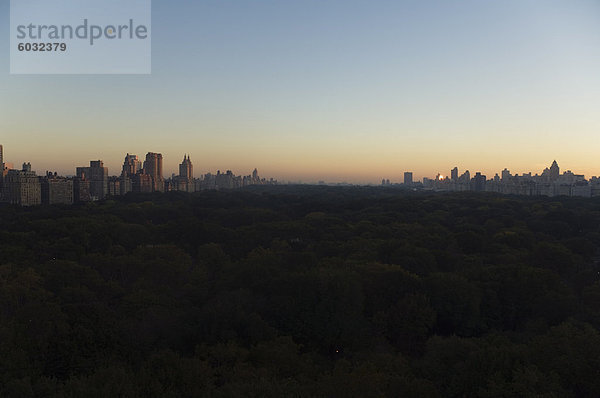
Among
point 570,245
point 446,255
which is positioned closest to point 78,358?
point 446,255

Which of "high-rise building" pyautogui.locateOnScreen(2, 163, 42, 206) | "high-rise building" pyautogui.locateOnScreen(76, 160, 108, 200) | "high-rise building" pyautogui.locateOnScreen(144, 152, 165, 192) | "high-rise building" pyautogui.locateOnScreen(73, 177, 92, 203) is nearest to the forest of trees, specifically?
"high-rise building" pyautogui.locateOnScreen(2, 163, 42, 206)

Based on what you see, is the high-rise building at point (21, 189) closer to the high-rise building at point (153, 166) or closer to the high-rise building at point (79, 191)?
the high-rise building at point (79, 191)

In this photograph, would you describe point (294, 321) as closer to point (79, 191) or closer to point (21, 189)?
point (21, 189)

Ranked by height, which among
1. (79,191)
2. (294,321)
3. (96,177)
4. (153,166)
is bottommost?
(294,321)

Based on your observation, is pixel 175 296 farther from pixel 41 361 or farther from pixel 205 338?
pixel 41 361

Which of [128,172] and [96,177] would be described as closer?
[96,177]

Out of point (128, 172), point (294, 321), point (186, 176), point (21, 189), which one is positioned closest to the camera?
point (294, 321)

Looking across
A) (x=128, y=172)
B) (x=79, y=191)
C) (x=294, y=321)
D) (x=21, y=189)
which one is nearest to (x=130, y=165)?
A: (x=128, y=172)

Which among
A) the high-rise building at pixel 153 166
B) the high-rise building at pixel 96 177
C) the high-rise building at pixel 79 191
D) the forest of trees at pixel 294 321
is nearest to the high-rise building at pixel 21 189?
the high-rise building at pixel 79 191
